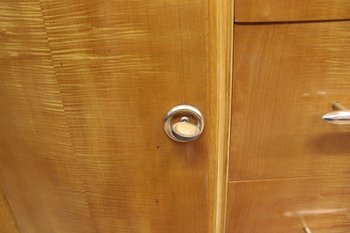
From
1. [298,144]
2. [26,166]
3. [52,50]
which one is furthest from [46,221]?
[298,144]

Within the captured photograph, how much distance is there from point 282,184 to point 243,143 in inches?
4.0

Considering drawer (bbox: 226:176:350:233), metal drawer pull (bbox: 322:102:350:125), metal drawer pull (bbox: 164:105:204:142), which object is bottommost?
drawer (bbox: 226:176:350:233)

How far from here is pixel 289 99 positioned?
377 millimetres

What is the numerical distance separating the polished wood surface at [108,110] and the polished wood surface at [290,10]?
6 centimetres

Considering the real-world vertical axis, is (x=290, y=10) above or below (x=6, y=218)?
above

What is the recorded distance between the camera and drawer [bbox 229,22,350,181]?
34cm

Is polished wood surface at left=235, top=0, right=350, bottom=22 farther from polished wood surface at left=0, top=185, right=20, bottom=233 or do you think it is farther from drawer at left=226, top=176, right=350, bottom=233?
polished wood surface at left=0, top=185, right=20, bottom=233

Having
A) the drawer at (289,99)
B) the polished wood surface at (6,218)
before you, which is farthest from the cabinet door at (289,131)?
the polished wood surface at (6,218)

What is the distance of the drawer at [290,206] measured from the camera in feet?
1.46

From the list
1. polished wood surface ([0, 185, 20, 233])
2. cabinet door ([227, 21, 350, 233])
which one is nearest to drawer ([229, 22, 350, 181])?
cabinet door ([227, 21, 350, 233])

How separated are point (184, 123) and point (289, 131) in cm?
16

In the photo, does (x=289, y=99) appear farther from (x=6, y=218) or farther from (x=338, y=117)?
(x=6, y=218)

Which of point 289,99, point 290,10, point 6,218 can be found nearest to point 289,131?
point 289,99

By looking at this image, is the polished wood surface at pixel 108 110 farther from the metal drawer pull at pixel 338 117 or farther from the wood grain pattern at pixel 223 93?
the metal drawer pull at pixel 338 117
